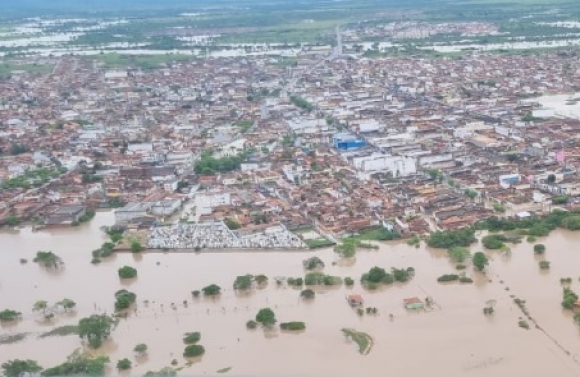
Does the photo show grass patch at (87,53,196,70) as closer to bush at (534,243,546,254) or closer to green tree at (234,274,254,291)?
green tree at (234,274,254,291)

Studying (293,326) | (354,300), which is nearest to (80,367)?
(293,326)

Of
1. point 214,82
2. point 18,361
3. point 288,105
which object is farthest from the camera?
point 214,82

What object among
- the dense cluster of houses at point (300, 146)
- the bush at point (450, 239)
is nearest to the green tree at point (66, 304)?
the dense cluster of houses at point (300, 146)

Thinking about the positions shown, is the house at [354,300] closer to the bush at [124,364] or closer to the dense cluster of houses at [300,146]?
the dense cluster of houses at [300,146]

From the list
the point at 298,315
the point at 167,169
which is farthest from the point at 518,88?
the point at 298,315

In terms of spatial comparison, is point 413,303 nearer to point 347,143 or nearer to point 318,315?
point 318,315

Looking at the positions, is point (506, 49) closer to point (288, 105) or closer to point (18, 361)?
point (288, 105)

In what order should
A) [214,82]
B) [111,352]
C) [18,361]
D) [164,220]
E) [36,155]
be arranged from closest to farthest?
1. [18,361]
2. [111,352]
3. [164,220]
4. [36,155]
5. [214,82]
